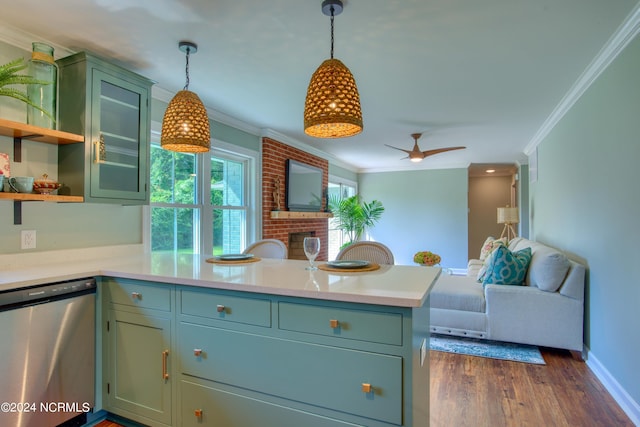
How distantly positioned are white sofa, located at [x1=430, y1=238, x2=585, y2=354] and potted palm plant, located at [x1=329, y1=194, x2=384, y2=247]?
3.34 metres

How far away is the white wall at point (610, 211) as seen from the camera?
85.8 inches

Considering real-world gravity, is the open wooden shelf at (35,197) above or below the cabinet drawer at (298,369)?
above

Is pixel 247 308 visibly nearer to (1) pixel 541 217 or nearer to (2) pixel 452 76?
(2) pixel 452 76

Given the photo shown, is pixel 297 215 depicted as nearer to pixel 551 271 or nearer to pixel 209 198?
pixel 209 198

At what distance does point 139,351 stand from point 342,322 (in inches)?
48.0

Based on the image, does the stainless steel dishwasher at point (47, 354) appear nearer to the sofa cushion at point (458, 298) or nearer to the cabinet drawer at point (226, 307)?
the cabinet drawer at point (226, 307)

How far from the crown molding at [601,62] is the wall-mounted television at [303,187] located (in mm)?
3185

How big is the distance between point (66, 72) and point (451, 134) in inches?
166

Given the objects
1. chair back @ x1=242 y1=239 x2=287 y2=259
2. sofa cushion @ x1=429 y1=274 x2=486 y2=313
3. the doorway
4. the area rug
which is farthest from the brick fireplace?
the doorway

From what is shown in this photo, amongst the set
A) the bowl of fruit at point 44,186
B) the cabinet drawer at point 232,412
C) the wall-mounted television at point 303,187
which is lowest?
the cabinet drawer at point 232,412

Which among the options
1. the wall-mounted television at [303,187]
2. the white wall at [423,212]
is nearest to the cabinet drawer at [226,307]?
the wall-mounted television at [303,187]

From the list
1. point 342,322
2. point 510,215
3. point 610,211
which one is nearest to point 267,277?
→ point 342,322

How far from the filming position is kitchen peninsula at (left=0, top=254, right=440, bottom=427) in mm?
1417

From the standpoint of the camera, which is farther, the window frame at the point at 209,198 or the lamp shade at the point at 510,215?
the lamp shade at the point at 510,215
